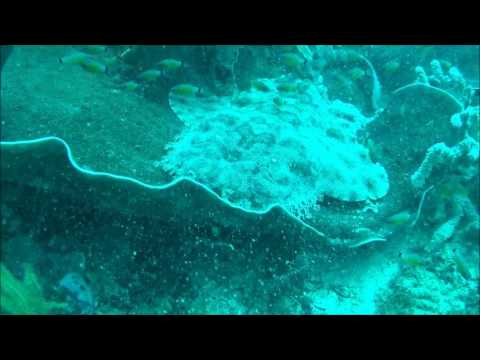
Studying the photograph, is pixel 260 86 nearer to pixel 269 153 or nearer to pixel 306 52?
pixel 269 153

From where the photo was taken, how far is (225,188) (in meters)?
3.95

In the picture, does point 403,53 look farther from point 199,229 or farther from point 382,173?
point 199,229

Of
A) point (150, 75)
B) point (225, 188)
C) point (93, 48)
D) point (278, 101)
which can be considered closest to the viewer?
point (225, 188)

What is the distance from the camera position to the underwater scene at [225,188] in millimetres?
3193

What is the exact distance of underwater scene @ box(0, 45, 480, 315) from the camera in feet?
10.5

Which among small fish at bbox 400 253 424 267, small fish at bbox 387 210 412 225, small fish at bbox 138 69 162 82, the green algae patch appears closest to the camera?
the green algae patch

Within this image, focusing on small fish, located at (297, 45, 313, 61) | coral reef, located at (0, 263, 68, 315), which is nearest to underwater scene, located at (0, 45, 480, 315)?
coral reef, located at (0, 263, 68, 315)

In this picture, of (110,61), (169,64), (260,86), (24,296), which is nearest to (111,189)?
(24,296)

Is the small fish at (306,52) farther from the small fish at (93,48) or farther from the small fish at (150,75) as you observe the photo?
the small fish at (93,48)

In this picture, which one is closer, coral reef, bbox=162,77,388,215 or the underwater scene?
the underwater scene

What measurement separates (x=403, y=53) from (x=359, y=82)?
1582 mm

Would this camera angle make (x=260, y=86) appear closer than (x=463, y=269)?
No

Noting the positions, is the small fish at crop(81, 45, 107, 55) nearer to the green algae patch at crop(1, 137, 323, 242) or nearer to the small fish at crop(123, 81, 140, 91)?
the small fish at crop(123, 81, 140, 91)
